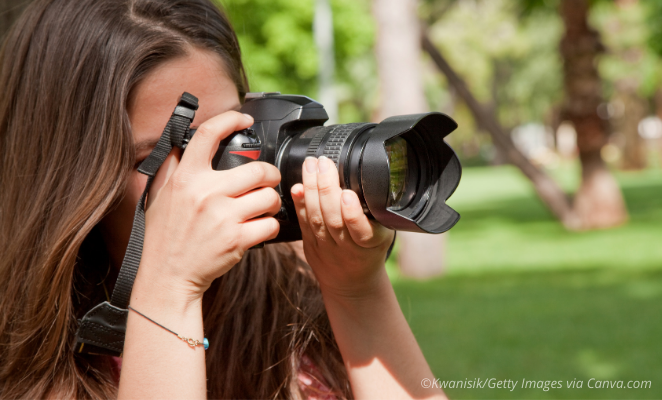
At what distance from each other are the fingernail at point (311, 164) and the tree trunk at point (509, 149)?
8.46 m

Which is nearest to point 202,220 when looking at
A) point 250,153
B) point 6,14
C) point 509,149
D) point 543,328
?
point 250,153

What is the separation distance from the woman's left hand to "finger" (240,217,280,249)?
0.07m

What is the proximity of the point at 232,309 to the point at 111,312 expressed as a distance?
329mm

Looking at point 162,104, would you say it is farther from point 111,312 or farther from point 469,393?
point 469,393

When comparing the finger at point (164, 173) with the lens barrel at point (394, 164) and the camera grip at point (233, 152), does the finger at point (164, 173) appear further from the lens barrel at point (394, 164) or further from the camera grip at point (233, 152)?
the lens barrel at point (394, 164)

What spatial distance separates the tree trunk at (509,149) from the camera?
9422 mm

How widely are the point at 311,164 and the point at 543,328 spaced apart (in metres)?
4.00

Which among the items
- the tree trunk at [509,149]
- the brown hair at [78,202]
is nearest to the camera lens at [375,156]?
the brown hair at [78,202]

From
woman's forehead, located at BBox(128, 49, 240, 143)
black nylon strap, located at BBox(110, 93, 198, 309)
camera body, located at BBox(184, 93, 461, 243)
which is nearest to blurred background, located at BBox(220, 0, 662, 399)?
woman's forehead, located at BBox(128, 49, 240, 143)

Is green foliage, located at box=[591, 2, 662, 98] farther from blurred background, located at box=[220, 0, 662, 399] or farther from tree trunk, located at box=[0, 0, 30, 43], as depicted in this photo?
tree trunk, located at box=[0, 0, 30, 43]

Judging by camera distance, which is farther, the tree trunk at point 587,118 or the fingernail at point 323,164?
the tree trunk at point 587,118

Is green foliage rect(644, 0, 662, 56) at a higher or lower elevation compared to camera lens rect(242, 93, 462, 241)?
higher

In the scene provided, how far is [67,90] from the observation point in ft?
4.58

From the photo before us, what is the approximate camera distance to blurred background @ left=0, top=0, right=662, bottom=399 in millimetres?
4133
